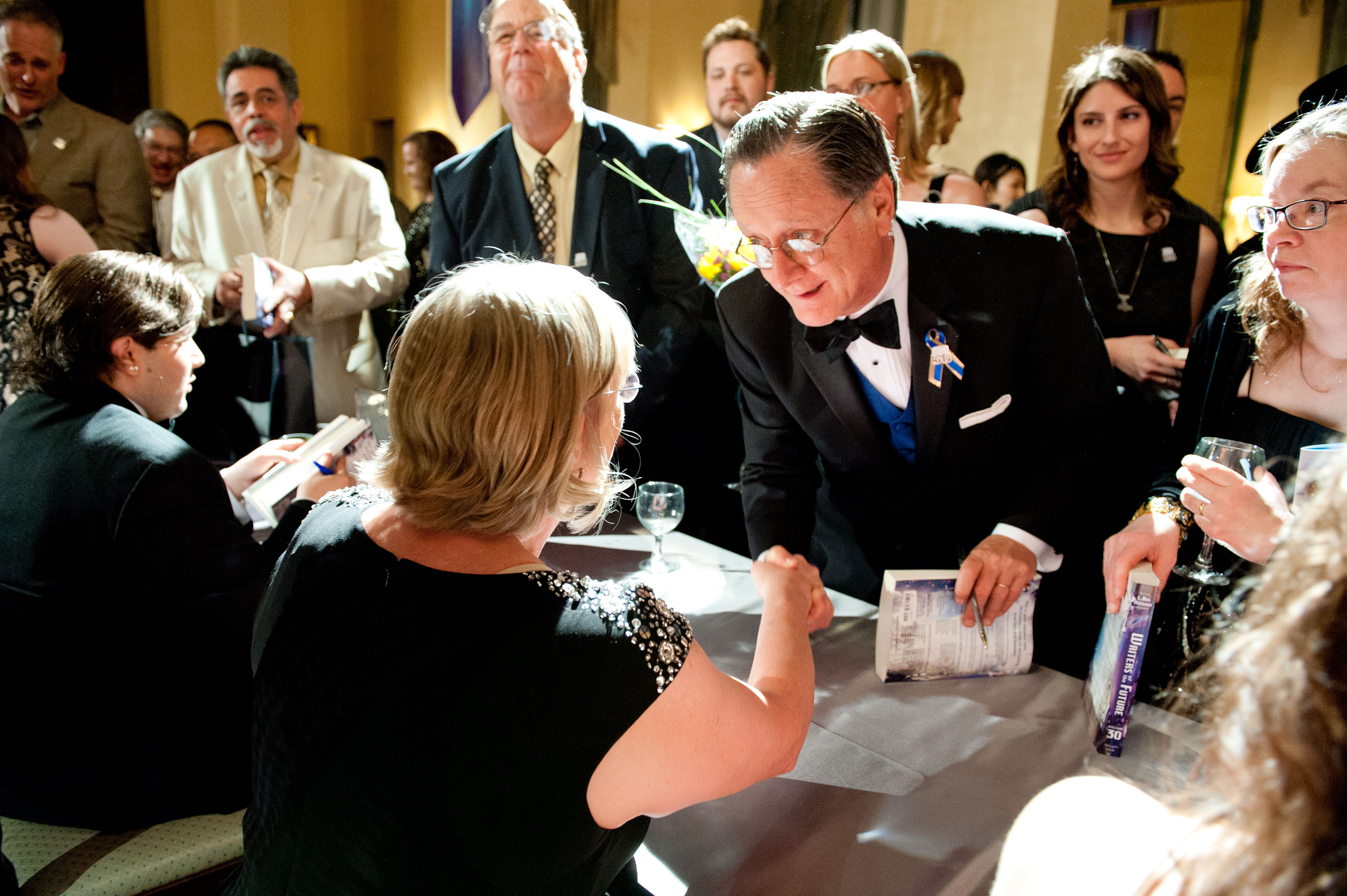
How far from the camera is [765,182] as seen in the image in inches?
65.5

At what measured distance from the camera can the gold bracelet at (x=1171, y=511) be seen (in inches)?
57.9

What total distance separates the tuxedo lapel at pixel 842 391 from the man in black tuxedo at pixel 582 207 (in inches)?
42.4

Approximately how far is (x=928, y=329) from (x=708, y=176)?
1.65m

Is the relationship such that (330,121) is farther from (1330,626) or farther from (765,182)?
(1330,626)

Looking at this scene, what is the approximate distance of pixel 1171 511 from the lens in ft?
4.88

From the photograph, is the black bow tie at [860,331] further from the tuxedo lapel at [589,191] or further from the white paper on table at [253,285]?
the white paper on table at [253,285]

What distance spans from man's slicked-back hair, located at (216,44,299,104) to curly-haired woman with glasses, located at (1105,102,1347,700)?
3466mm

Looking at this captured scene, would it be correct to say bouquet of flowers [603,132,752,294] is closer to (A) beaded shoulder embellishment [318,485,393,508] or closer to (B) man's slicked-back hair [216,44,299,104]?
(A) beaded shoulder embellishment [318,485,393,508]

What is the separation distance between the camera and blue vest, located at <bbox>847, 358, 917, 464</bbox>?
192 centimetres

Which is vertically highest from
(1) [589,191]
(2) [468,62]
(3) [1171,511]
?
(2) [468,62]

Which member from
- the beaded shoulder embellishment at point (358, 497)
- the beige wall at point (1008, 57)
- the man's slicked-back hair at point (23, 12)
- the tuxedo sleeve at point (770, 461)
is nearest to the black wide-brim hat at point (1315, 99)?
the tuxedo sleeve at point (770, 461)

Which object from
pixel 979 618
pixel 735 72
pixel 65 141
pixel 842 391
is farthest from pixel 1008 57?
pixel 65 141

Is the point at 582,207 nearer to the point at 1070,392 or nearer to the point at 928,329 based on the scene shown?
the point at 928,329

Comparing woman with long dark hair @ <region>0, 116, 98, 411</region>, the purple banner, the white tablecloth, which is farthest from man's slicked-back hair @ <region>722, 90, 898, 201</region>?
the purple banner
